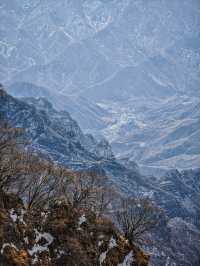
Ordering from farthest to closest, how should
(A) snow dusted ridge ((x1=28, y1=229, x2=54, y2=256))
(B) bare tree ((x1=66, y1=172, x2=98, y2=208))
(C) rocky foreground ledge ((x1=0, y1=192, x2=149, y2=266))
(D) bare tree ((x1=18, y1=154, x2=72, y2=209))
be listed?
(B) bare tree ((x1=66, y1=172, x2=98, y2=208)), (D) bare tree ((x1=18, y1=154, x2=72, y2=209)), (A) snow dusted ridge ((x1=28, y1=229, x2=54, y2=256)), (C) rocky foreground ledge ((x1=0, y1=192, x2=149, y2=266))

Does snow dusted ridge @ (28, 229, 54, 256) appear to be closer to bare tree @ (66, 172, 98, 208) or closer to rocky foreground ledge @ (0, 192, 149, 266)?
rocky foreground ledge @ (0, 192, 149, 266)

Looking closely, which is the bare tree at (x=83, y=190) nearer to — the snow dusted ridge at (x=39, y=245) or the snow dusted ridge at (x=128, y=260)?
the snow dusted ridge at (x=128, y=260)

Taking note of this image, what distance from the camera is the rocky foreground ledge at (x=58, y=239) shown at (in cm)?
4992

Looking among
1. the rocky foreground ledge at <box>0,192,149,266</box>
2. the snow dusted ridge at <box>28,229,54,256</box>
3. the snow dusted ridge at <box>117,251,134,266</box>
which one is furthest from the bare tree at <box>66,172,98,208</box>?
the snow dusted ridge at <box>28,229,54,256</box>

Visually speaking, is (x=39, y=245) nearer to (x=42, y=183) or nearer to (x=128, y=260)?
(x=128, y=260)

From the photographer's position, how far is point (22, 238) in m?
51.8

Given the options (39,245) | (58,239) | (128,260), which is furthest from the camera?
(128,260)

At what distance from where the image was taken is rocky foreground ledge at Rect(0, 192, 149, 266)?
164 feet

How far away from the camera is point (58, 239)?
55000 mm

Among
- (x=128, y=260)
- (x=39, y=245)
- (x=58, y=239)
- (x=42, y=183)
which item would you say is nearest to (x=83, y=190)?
(x=42, y=183)

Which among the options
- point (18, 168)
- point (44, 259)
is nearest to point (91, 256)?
point (44, 259)

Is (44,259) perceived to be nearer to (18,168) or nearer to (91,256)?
(91,256)

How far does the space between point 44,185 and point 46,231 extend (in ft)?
55.2

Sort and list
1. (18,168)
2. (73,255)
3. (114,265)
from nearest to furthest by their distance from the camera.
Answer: (73,255) < (114,265) < (18,168)
